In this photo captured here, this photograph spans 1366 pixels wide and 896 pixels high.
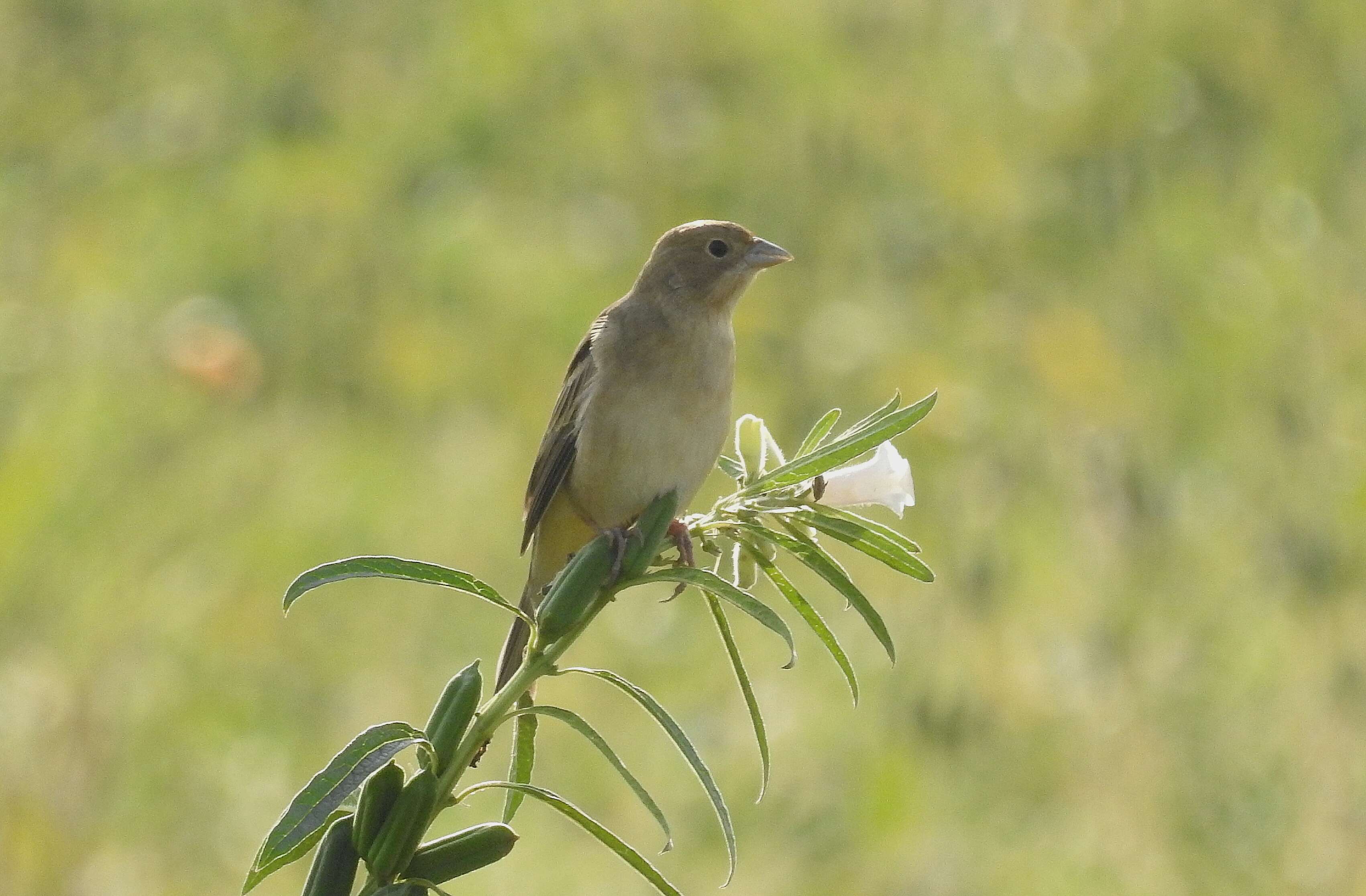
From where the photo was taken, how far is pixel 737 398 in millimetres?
6887

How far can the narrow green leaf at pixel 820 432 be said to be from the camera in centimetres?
179

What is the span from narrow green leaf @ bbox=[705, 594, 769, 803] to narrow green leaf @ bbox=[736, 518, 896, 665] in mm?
85

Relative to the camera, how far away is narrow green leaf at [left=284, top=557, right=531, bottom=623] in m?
1.41

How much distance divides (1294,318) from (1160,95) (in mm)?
1486

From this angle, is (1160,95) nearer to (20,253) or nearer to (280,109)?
(280,109)

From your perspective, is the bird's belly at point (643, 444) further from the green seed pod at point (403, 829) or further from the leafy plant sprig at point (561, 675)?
the green seed pod at point (403, 829)

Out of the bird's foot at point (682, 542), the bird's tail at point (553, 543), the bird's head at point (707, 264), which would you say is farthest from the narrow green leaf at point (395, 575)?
the bird's head at point (707, 264)

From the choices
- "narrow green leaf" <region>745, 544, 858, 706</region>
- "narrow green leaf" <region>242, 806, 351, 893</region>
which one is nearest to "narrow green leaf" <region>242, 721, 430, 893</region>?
"narrow green leaf" <region>242, 806, 351, 893</region>

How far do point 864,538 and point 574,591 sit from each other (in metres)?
0.37

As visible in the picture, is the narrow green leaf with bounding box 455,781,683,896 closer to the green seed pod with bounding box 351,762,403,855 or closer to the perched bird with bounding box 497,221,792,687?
the green seed pod with bounding box 351,762,403,855

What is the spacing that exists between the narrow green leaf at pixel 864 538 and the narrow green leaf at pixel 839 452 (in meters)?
0.04

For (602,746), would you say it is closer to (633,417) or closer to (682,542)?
(682,542)

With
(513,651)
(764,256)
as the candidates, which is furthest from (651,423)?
(764,256)

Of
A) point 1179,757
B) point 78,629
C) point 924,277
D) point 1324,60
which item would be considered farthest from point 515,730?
point 1324,60
